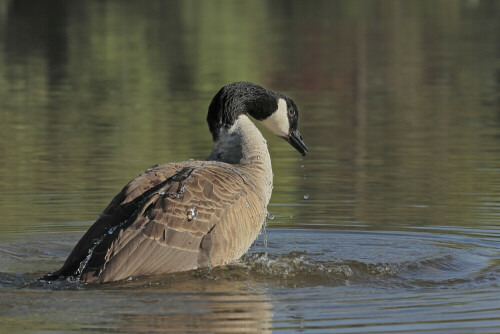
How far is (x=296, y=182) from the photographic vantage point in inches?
649

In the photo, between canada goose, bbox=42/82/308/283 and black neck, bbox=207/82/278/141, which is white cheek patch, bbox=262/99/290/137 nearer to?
black neck, bbox=207/82/278/141

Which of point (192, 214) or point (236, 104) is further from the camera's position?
point (236, 104)

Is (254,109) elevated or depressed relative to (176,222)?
elevated


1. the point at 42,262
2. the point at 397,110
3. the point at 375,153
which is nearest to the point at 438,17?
the point at 397,110

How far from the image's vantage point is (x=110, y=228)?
9992 mm

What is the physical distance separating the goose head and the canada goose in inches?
25.5

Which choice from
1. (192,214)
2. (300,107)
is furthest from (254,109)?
(300,107)

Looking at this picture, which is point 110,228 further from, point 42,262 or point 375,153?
point 375,153

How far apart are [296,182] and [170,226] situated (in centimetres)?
681

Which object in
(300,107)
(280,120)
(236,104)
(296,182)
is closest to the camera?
(236,104)

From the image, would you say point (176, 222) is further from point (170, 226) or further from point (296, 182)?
point (296, 182)

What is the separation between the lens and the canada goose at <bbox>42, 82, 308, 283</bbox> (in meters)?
9.63

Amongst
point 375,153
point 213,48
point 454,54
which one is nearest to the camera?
point 375,153

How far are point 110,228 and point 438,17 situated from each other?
6253 cm
